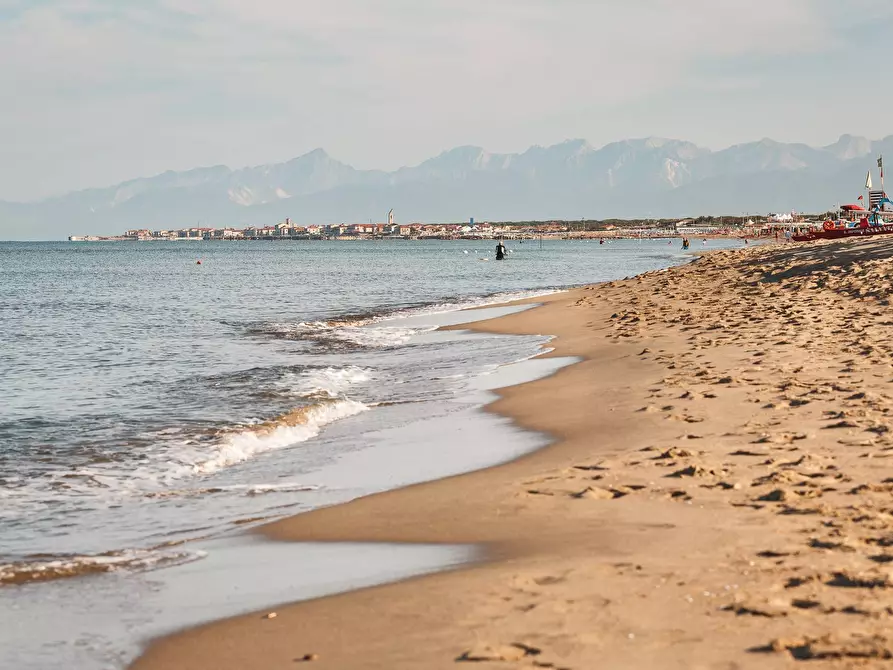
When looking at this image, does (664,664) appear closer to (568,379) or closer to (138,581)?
(138,581)

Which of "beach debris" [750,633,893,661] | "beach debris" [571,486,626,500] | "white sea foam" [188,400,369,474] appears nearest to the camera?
"beach debris" [750,633,893,661]

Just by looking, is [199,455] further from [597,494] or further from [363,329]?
[363,329]

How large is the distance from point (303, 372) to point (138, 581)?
1279 cm

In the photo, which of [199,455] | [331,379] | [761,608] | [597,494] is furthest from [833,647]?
[331,379]

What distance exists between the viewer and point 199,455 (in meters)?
12.2

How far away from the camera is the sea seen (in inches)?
273

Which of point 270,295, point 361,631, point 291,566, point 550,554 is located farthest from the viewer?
point 270,295

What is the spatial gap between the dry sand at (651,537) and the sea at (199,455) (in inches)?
22.1

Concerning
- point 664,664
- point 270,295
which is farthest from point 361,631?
point 270,295

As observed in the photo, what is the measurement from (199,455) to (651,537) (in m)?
7.04

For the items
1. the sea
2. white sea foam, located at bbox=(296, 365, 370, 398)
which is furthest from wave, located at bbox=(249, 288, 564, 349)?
white sea foam, located at bbox=(296, 365, 370, 398)

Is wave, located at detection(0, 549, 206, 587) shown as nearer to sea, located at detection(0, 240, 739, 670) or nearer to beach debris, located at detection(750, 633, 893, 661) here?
sea, located at detection(0, 240, 739, 670)

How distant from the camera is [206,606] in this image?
6.63 metres

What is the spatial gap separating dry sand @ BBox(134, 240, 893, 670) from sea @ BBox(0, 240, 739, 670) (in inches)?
22.1
